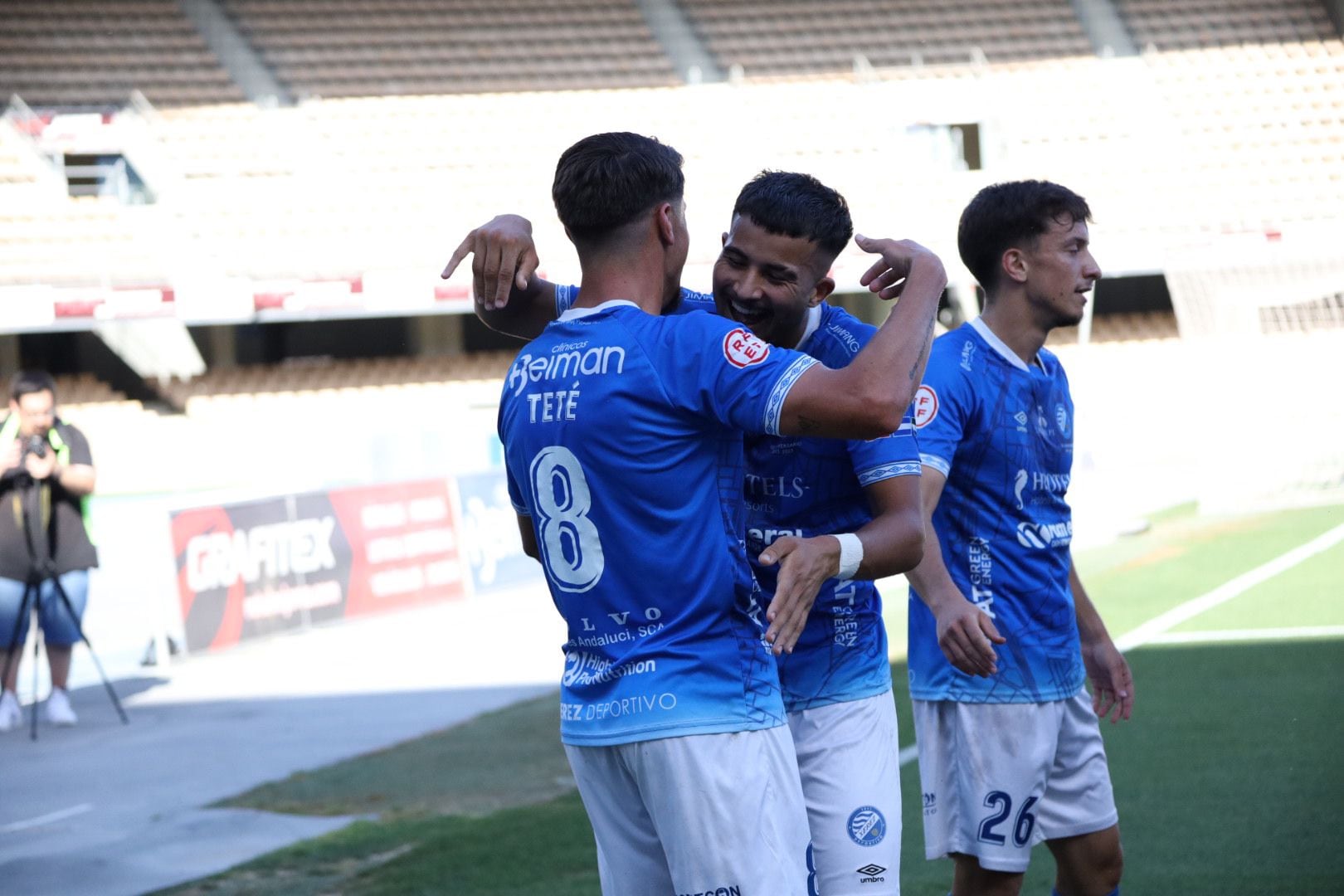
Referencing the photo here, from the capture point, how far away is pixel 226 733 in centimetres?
830

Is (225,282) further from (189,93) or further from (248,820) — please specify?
(248,820)

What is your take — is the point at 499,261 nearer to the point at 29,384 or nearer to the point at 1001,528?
the point at 1001,528

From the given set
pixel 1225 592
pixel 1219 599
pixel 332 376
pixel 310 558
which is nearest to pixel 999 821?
pixel 1219 599

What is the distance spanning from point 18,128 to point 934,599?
23.5m

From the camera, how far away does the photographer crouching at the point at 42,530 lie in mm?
8539

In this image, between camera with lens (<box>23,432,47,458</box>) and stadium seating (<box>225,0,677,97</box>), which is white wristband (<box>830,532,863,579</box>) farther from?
stadium seating (<box>225,0,677,97</box>)

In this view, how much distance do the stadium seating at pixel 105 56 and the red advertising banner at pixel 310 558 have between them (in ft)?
45.4

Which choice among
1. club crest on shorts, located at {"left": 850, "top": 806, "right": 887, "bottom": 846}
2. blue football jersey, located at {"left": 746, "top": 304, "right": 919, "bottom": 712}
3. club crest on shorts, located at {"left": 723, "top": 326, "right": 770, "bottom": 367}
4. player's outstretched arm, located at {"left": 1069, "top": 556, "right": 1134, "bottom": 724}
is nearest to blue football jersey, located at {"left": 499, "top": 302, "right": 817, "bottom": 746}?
club crest on shorts, located at {"left": 723, "top": 326, "right": 770, "bottom": 367}

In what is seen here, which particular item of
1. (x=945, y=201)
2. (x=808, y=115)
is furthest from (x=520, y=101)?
(x=945, y=201)

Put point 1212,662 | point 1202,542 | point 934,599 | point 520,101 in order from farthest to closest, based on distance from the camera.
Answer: point 520,101
point 1202,542
point 1212,662
point 934,599

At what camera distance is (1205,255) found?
915 inches

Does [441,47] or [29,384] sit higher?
[441,47]

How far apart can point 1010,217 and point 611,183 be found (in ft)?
5.51

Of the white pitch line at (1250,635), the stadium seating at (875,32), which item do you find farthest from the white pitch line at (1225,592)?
the stadium seating at (875,32)
